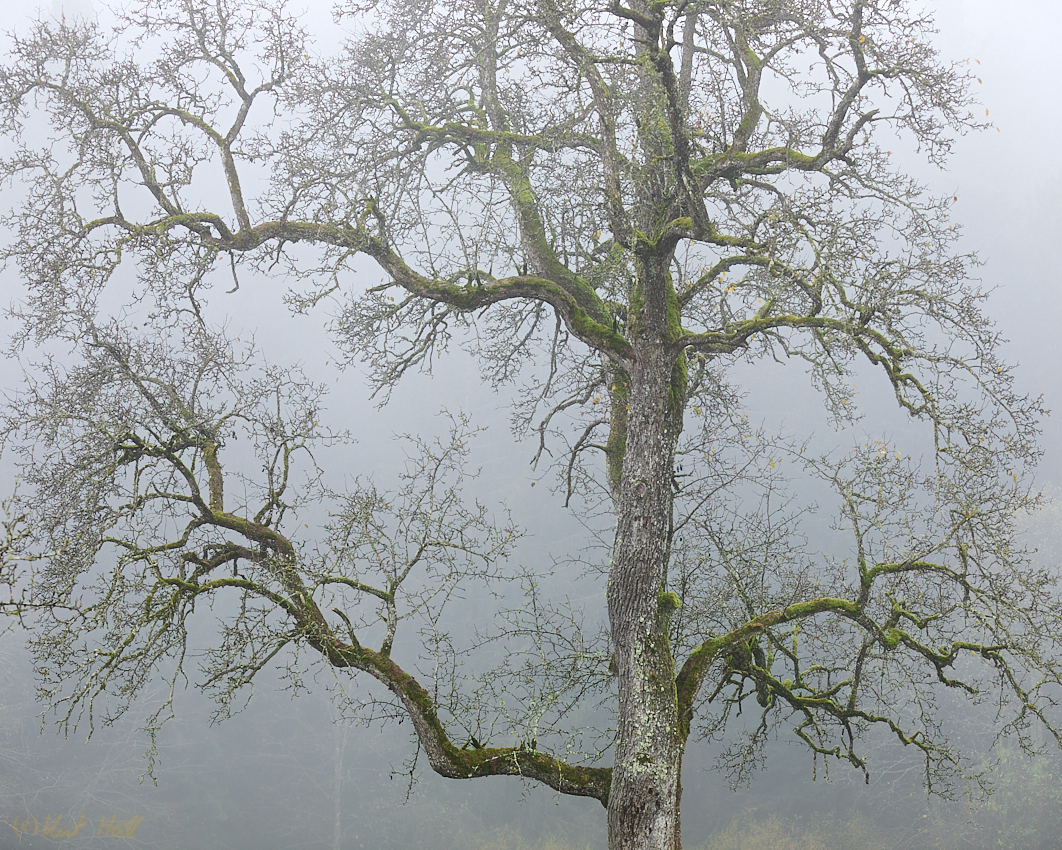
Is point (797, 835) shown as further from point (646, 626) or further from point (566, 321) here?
point (566, 321)

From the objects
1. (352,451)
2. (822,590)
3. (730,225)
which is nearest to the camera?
(822,590)

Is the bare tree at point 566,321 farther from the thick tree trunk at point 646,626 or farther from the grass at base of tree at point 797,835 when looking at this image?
the grass at base of tree at point 797,835

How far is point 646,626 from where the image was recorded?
15.6ft

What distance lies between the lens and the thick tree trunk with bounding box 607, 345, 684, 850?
4.38 metres

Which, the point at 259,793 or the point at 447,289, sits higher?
the point at 447,289

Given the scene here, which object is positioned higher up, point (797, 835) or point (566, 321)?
point (566, 321)

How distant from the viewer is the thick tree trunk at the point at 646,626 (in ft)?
14.4

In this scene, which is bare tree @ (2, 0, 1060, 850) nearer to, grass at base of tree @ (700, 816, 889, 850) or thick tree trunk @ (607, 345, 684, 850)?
thick tree trunk @ (607, 345, 684, 850)

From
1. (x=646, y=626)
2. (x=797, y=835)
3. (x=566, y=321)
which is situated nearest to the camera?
(x=646, y=626)

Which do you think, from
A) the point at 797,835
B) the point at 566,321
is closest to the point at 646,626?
the point at 566,321

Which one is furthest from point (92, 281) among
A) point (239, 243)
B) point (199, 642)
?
point (199, 642)

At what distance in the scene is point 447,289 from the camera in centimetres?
543

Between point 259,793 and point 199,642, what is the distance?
5893mm

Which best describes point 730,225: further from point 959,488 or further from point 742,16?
point 959,488
